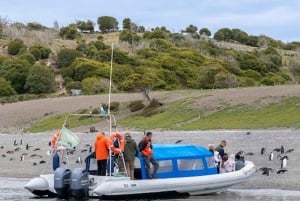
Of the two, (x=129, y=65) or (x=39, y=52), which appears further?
(x=39, y=52)

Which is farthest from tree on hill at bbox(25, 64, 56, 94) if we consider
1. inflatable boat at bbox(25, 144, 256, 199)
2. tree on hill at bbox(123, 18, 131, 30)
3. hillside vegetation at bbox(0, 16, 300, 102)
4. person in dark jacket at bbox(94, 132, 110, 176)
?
tree on hill at bbox(123, 18, 131, 30)

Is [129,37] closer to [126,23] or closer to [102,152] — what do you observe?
[126,23]

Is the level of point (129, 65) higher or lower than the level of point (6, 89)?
higher

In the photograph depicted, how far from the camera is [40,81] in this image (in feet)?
344

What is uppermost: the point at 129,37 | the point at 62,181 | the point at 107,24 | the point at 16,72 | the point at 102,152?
the point at 107,24

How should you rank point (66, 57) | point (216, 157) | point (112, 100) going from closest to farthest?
point (216, 157), point (112, 100), point (66, 57)

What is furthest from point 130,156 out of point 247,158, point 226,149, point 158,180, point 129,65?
point 129,65

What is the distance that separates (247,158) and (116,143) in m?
13.5

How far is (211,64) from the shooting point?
108 meters

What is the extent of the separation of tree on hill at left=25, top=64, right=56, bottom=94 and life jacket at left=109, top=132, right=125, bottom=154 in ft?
248

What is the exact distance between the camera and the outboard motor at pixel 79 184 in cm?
2720

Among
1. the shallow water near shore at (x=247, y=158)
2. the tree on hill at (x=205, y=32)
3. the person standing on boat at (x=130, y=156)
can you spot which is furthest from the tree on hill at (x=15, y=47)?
the person standing on boat at (x=130, y=156)

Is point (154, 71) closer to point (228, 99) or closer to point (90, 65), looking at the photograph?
point (90, 65)

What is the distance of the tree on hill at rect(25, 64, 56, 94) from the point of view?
4075 inches
